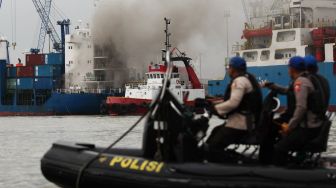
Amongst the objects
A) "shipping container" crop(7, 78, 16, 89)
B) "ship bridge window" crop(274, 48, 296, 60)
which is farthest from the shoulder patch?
"shipping container" crop(7, 78, 16, 89)

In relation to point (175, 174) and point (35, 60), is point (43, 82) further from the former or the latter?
point (175, 174)

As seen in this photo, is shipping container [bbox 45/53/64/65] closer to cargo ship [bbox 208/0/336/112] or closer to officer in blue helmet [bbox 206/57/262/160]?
cargo ship [bbox 208/0/336/112]

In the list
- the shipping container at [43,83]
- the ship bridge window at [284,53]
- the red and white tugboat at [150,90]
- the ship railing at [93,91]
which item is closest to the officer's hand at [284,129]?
the red and white tugboat at [150,90]

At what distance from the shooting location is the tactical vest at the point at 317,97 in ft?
21.6

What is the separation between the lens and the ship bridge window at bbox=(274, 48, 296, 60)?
166 ft

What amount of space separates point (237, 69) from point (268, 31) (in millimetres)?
46394

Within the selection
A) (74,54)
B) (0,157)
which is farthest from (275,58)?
(0,157)

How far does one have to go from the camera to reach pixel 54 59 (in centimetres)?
6731

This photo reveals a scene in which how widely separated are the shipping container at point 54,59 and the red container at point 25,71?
1.92 metres

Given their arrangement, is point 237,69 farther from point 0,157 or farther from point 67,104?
point 67,104

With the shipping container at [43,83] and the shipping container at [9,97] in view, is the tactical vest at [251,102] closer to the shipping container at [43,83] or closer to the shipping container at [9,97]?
the shipping container at [43,83]

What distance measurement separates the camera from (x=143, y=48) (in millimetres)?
64875

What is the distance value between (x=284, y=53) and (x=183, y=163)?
45.3 metres

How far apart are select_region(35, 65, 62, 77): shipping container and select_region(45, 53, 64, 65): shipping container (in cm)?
58
